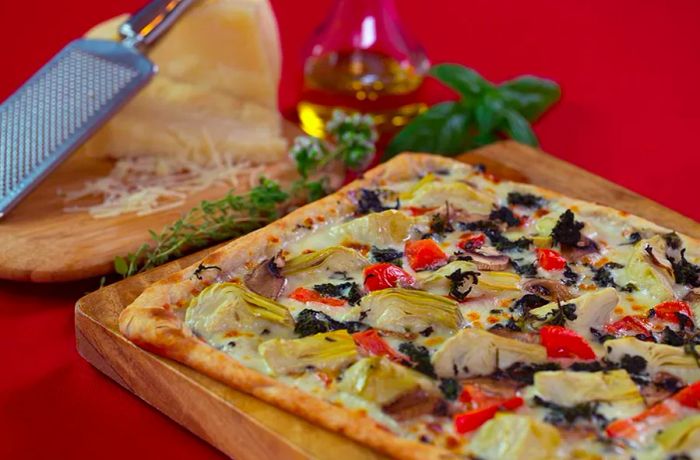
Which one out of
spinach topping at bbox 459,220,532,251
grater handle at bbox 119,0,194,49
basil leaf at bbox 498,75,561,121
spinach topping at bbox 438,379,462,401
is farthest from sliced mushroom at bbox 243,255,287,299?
basil leaf at bbox 498,75,561,121

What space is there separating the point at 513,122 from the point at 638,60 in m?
1.90

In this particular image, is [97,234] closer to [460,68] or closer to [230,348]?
[230,348]

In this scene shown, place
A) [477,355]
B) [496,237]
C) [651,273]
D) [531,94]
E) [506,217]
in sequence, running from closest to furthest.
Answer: [477,355]
[651,273]
[496,237]
[506,217]
[531,94]

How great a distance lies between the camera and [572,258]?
5.39 metres

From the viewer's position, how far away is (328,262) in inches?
203

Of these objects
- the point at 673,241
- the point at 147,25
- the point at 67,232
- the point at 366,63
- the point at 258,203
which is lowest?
the point at 67,232

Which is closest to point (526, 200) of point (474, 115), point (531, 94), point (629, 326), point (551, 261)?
point (551, 261)

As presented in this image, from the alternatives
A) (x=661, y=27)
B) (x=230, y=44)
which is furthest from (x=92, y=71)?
(x=661, y=27)

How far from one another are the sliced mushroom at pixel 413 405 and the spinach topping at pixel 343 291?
2.56 ft

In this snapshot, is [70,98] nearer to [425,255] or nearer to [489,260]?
[425,255]

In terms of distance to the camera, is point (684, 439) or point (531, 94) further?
point (531, 94)

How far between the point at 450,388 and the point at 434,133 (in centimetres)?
325

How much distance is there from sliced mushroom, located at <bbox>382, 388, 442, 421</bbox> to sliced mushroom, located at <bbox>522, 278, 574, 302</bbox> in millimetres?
976

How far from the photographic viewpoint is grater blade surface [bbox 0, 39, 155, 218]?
252 inches
